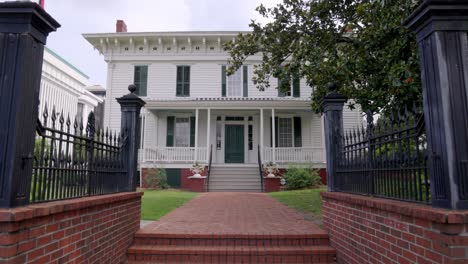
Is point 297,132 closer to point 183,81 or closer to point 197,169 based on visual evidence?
point 197,169

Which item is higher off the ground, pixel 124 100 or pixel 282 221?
pixel 124 100

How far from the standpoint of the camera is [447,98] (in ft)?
7.09

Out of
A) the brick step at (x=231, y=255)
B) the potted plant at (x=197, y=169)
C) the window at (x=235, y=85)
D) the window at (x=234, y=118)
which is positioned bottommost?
the brick step at (x=231, y=255)

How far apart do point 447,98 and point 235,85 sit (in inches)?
599

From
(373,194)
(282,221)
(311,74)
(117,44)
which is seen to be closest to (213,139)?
(117,44)

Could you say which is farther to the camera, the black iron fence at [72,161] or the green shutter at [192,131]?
the green shutter at [192,131]

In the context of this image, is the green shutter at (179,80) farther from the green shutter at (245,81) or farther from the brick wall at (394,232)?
the brick wall at (394,232)

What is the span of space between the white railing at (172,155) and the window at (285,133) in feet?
13.8

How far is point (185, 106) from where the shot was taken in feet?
50.1

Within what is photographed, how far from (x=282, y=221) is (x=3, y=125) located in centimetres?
453

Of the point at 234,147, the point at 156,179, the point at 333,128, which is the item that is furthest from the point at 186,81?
the point at 333,128

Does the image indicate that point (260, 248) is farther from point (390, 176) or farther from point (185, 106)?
point (185, 106)

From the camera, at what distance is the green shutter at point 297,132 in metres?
16.4

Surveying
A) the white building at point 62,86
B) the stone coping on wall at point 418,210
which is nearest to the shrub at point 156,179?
the white building at point 62,86
